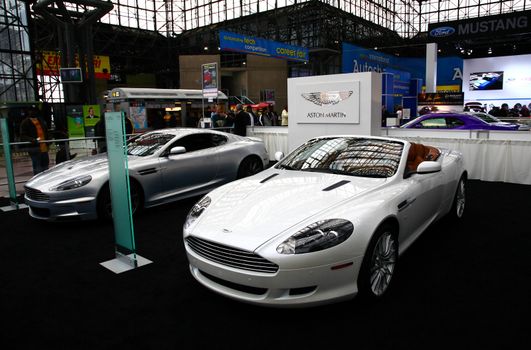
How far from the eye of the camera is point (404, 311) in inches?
126

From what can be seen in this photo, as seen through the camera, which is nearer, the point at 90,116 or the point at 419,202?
the point at 419,202

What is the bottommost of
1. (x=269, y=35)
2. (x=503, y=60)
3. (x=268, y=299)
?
(x=268, y=299)

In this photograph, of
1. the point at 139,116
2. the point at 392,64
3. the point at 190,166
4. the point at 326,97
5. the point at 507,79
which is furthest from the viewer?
the point at 507,79

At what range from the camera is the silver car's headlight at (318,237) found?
9.61 ft

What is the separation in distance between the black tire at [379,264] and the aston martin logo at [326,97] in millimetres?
6081

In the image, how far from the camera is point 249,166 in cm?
789

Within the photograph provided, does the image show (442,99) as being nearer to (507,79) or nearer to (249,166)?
(507,79)

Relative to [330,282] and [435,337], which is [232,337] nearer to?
[330,282]

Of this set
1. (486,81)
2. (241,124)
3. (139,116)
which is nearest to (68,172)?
(241,124)

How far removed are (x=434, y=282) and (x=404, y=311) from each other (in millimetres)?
682

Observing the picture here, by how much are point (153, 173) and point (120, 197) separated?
6.56 ft

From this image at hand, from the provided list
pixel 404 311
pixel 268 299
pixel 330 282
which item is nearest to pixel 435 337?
pixel 404 311

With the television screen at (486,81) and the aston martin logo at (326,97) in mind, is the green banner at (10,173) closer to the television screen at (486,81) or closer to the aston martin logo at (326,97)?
the aston martin logo at (326,97)

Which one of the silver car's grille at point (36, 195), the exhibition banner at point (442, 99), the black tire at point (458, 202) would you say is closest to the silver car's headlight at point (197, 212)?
the silver car's grille at point (36, 195)
